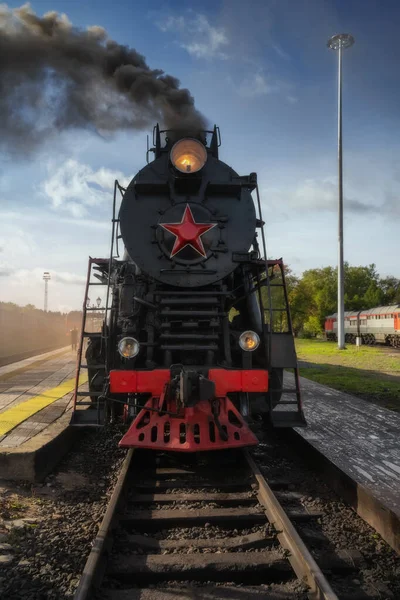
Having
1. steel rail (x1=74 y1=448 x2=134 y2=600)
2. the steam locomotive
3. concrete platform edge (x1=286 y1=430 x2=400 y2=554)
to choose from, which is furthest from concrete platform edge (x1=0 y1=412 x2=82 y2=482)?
concrete platform edge (x1=286 y1=430 x2=400 y2=554)

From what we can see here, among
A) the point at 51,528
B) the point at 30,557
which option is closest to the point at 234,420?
the point at 51,528

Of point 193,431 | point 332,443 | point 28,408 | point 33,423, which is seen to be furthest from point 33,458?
point 332,443

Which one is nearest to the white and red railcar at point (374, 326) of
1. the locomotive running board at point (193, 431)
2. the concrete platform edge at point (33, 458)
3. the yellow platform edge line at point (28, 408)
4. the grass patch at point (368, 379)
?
the grass patch at point (368, 379)

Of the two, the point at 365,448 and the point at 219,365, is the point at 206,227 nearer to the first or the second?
the point at 219,365

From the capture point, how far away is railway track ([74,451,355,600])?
2.88 m

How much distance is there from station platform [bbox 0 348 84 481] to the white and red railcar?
28264 millimetres

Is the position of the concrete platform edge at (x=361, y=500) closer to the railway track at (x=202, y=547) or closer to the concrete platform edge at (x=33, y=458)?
the railway track at (x=202, y=547)

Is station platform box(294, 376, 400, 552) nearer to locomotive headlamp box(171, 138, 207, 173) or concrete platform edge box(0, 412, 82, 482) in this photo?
concrete platform edge box(0, 412, 82, 482)

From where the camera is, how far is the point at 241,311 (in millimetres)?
6418

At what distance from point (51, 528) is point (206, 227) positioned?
143 inches

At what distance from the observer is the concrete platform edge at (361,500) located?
140 inches

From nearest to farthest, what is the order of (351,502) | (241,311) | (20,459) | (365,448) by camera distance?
(351,502) → (20,459) → (365,448) → (241,311)

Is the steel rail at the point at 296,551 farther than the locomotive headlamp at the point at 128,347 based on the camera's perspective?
No

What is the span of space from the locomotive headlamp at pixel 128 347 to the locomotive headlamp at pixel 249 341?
46.8 inches
